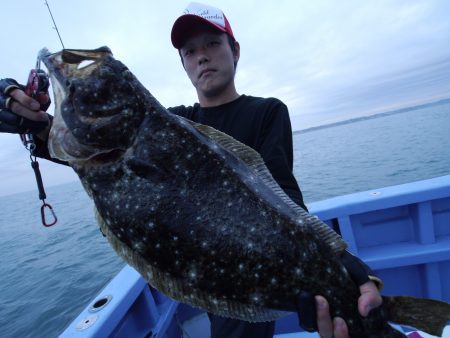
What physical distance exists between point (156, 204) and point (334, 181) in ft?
71.0

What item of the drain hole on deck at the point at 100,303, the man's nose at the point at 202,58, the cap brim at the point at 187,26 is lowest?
the drain hole on deck at the point at 100,303

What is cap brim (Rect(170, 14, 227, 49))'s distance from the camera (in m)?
3.11

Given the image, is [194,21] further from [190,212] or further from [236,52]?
[190,212]

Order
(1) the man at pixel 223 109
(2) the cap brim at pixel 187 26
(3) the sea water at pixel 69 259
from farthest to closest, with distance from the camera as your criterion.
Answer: (3) the sea water at pixel 69 259, (2) the cap brim at pixel 187 26, (1) the man at pixel 223 109

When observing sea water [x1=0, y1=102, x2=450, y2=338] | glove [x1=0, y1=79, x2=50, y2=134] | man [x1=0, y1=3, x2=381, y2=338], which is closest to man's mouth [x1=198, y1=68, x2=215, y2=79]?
man [x1=0, y1=3, x2=381, y2=338]

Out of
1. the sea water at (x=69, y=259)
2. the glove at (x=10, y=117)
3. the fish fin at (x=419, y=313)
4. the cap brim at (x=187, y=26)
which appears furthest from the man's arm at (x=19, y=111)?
the sea water at (x=69, y=259)

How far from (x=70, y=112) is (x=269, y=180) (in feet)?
5.26

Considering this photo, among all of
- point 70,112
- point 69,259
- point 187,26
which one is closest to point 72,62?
point 70,112

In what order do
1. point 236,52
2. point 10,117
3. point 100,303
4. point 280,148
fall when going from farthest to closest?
point 236,52 → point 100,303 → point 280,148 → point 10,117

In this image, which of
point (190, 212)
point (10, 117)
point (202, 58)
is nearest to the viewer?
point (190, 212)

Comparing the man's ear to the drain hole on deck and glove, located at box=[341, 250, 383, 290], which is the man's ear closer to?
glove, located at box=[341, 250, 383, 290]

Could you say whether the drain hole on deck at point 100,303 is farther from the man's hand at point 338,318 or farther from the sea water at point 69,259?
the sea water at point 69,259

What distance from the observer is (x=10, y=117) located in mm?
2135

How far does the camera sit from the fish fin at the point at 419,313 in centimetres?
196
